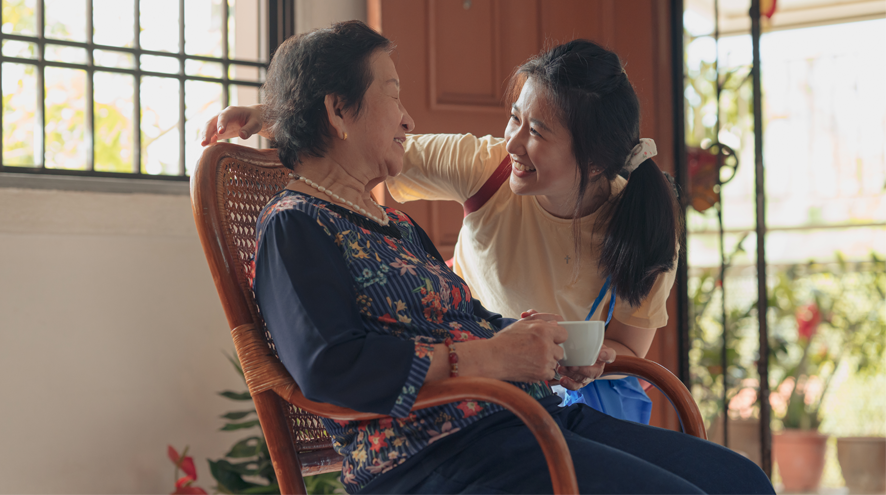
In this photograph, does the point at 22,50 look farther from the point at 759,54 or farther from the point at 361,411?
the point at 759,54

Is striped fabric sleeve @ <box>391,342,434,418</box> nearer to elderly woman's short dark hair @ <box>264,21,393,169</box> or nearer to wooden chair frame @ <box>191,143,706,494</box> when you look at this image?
wooden chair frame @ <box>191,143,706,494</box>

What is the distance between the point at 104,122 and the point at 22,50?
0.34 metres

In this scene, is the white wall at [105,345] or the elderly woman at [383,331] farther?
the white wall at [105,345]

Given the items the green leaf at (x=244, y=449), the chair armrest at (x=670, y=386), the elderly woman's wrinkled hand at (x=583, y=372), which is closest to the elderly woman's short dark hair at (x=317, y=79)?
the elderly woman's wrinkled hand at (x=583, y=372)

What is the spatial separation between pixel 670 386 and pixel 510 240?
0.50 m

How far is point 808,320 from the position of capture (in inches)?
164

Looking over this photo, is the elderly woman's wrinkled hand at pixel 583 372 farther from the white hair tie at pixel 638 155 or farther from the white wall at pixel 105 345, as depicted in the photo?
the white wall at pixel 105 345

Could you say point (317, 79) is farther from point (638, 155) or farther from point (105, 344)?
point (105, 344)

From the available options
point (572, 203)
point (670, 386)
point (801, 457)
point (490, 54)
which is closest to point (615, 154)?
point (572, 203)

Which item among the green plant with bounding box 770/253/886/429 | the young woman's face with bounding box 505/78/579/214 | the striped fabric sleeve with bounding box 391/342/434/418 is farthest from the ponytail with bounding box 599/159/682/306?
the green plant with bounding box 770/253/886/429

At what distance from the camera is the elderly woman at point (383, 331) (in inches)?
40.6

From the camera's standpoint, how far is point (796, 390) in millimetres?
4016

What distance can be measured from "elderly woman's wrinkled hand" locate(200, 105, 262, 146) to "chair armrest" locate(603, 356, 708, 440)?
875 mm

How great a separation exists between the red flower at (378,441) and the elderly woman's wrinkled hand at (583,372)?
42 centimetres
